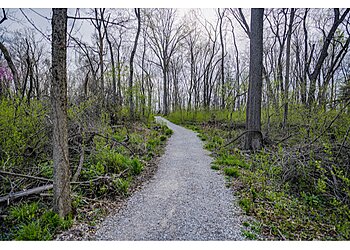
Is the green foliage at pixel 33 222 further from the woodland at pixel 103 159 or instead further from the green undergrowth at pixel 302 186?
the green undergrowth at pixel 302 186

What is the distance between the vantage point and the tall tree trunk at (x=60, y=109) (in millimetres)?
2182

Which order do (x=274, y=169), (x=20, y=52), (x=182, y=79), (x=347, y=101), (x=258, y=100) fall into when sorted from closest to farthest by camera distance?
(x=347, y=101)
(x=274, y=169)
(x=258, y=100)
(x=20, y=52)
(x=182, y=79)

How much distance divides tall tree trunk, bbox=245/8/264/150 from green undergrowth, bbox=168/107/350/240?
22.3 inches

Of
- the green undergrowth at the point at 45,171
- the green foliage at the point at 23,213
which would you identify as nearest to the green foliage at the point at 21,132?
the green undergrowth at the point at 45,171

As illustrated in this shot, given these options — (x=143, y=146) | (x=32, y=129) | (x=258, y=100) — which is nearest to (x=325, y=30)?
(x=258, y=100)

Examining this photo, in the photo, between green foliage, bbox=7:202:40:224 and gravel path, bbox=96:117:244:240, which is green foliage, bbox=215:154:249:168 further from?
green foliage, bbox=7:202:40:224

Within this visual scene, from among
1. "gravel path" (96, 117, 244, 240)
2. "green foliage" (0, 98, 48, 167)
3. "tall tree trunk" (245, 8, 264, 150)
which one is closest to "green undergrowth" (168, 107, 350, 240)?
"gravel path" (96, 117, 244, 240)

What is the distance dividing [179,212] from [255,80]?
4158 millimetres

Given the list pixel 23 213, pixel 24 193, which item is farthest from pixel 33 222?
pixel 24 193

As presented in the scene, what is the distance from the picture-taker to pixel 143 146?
5809mm

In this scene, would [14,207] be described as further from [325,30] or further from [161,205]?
[325,30]

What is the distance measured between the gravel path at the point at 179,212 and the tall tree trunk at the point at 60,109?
1.95ft

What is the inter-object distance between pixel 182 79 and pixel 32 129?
2402 cm

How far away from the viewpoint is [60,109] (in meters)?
2.24
